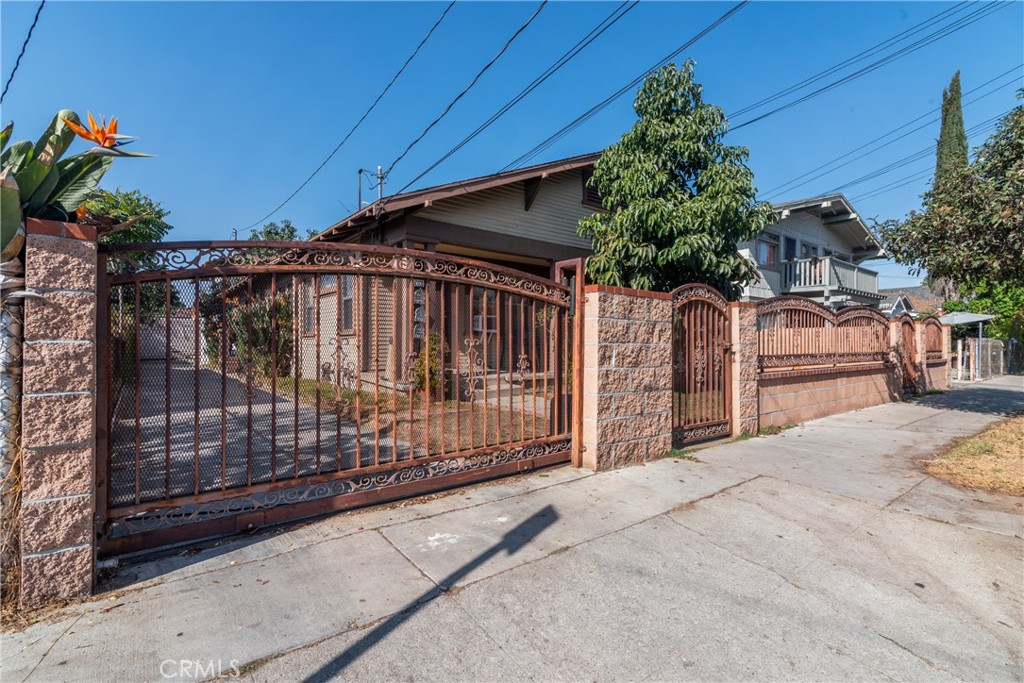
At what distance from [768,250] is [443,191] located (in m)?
14.1

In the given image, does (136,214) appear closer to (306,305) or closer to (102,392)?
(306,305)

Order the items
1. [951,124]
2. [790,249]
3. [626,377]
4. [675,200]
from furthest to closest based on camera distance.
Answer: [951,124] → [790,249] → [675,200] → [626,377]

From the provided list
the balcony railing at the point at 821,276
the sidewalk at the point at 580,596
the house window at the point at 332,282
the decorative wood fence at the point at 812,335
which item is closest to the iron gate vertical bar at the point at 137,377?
the sidewalk at the point at 580,596

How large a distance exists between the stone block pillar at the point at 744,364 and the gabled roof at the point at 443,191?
5577 millimetres

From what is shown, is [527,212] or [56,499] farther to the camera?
[527,212]

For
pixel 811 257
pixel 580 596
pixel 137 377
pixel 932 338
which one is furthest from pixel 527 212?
pixel 811 257

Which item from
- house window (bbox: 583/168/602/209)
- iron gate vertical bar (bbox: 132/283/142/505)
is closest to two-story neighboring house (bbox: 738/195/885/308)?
house window (bbox: 583/168/602/209)

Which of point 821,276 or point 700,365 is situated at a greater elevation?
point 821,276

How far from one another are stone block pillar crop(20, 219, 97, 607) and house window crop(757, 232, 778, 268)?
1902 cm

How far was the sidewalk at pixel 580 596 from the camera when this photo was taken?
223 cm

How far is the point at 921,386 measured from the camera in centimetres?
1324

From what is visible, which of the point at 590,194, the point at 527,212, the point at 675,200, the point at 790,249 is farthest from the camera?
the point at 790,249

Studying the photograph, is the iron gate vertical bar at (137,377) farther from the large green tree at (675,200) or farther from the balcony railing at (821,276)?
the balcony railing at (821,276)

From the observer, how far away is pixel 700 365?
6469 millimetres
